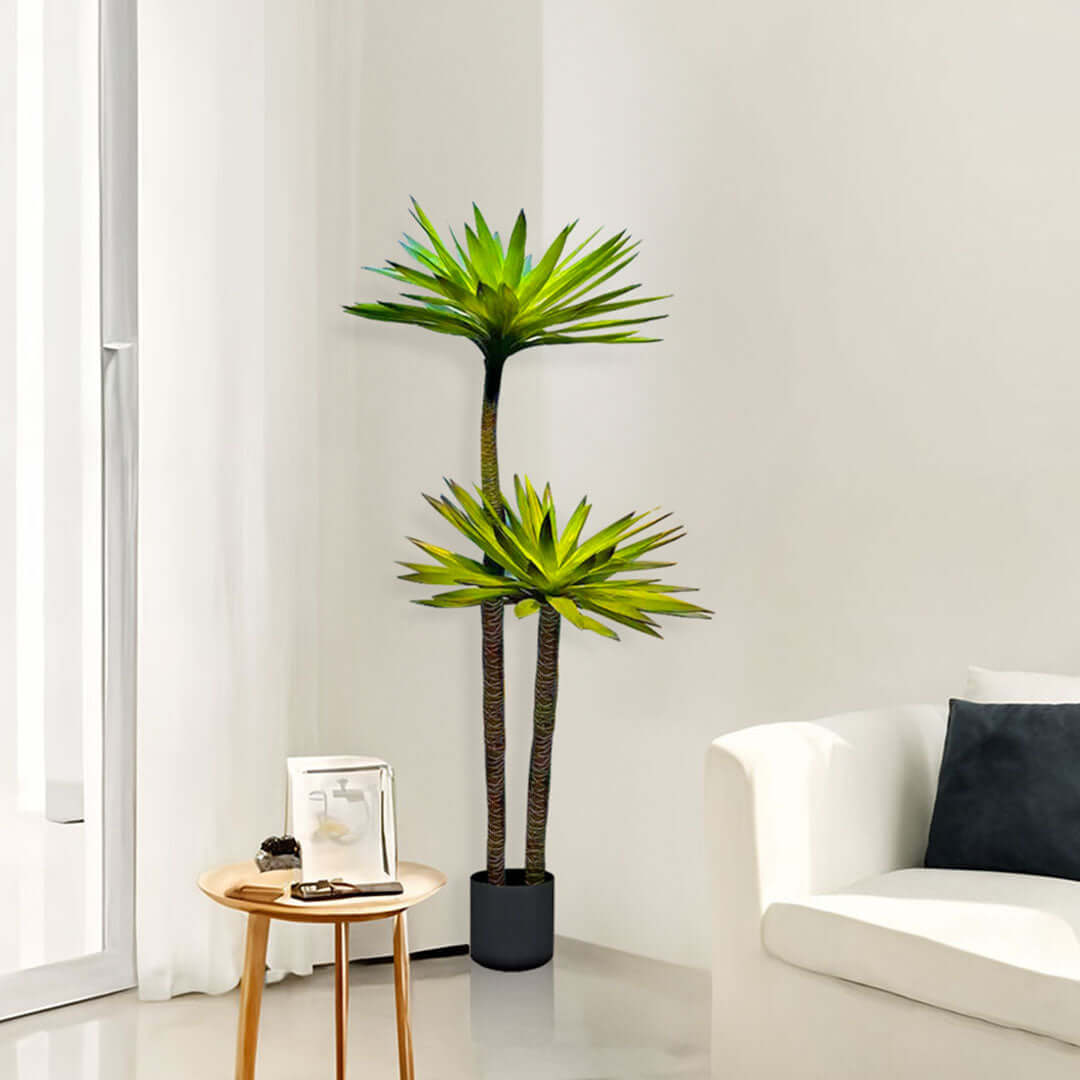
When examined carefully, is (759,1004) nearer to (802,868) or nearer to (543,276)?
(802,868)

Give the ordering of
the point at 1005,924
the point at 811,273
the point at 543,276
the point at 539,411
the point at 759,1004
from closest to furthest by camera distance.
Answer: the point at 1005,924 < the point at 759,1004 < the point at 543,276 < the point at 811,273 < the point at 539,411

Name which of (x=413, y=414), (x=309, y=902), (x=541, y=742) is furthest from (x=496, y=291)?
(x=309, y=902)

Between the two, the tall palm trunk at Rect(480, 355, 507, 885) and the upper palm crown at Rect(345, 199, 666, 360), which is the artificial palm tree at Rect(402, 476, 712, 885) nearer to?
the tall palm trunk at Rect(480, 355, 507, 885)

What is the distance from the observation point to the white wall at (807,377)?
2.71m

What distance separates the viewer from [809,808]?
2.18 meters

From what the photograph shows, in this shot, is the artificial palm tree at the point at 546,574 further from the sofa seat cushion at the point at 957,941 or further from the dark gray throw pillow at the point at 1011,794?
the sofa seat cushion at the point at 957,941

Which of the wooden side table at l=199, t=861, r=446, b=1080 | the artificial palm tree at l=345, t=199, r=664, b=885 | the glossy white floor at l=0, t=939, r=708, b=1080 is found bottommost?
the glossy white floor at l=0, t=939, r=708, b=1080

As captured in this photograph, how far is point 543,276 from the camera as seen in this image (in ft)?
9.29

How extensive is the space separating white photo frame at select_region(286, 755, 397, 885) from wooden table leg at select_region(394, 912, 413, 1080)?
0.37 ft

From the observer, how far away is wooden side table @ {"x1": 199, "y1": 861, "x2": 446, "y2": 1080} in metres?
2.04

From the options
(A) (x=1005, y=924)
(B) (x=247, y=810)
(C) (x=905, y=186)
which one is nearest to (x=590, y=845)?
(B) (x=247, y=810)

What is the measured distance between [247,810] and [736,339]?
62.3 inches

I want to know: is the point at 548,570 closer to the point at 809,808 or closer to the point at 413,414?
the point at 413,414

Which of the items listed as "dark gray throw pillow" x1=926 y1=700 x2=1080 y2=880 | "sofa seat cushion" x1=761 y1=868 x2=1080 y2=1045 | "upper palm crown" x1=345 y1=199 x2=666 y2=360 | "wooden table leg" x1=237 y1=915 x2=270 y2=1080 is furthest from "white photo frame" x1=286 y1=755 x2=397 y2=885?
"upper palm crown" x1=345 y1=199 x2=666 y2=360
